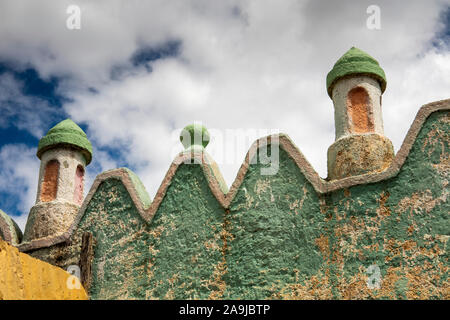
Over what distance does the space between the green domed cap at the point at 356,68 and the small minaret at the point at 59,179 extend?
10.6 ft

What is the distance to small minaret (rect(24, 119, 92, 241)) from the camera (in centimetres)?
668

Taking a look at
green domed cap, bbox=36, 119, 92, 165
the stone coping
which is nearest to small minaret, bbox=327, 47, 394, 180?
the stone coping

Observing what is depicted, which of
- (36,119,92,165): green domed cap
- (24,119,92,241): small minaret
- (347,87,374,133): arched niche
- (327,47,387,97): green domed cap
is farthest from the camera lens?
(36,119,92,165): green domed cap

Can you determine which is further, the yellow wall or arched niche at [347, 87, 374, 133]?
arched niche at [347, 87, 374, 133]

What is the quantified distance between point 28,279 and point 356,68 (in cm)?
395

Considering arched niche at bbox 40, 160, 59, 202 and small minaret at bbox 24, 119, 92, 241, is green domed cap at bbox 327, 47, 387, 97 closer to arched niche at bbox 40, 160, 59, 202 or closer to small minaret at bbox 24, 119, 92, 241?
small minaret at bbox 24, 119, 92, 241

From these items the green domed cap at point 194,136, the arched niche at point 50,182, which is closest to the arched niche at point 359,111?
the green domed cap at point 194,136

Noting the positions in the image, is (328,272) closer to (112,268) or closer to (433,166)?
(433,166)

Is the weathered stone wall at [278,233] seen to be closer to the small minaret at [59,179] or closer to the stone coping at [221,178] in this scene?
the stone coping at [221,178]

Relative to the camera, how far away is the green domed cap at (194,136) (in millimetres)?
6379

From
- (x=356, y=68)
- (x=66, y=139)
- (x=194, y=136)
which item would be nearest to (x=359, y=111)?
(x=356, y=68)

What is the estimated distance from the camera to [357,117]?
598 centimetres
